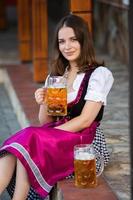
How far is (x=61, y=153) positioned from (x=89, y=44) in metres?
0.66

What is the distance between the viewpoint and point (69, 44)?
12.8 feet

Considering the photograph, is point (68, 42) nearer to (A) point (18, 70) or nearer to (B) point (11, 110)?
(B) point (11, 110)

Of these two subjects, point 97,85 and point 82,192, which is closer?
point 82,192

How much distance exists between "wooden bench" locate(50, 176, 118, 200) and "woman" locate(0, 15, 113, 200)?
6 cm

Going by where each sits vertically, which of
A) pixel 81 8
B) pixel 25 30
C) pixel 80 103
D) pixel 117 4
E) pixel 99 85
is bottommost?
pixel 25 30

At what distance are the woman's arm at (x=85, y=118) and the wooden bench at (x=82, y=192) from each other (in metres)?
0.31

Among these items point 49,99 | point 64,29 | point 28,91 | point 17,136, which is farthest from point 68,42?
point 28,91

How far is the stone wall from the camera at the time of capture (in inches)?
348

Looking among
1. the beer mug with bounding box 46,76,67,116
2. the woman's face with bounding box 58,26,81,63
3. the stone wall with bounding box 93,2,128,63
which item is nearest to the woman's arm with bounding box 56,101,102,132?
the beer mug with bounding box 46,76,67,116

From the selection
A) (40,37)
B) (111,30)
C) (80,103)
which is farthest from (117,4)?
(80,103)

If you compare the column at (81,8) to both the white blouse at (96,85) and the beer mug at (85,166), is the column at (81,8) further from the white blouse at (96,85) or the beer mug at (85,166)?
the beer mug at (85,166)

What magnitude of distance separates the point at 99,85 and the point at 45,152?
0.49m

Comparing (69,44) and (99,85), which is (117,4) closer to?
(69,44)

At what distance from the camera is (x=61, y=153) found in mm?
3750
